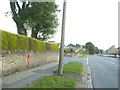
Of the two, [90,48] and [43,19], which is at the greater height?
[43,19]

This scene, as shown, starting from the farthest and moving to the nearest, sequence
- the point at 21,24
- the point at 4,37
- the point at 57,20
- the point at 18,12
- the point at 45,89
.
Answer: the point at 57,20, the point at 18,12, the point at 21,24, the point at 4,37, the point at 45,89

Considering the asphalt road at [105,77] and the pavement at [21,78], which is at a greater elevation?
the pavement at [21,78]

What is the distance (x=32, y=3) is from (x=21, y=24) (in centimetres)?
320

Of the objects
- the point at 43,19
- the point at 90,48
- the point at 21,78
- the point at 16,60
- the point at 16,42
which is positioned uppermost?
the point at 43,19

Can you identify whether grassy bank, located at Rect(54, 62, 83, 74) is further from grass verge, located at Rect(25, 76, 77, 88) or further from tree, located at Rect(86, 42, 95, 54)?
tree, located at Rect(86, 42, 95, 54)

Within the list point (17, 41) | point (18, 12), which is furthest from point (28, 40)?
point (18, 12)

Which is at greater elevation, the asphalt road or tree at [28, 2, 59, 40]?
tree at [28, 2, 59, 40]

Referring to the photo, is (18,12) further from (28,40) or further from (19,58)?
(19,58)

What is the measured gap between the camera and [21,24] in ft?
47.7

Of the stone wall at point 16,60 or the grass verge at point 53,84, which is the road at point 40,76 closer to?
the stone wall at point 16,60

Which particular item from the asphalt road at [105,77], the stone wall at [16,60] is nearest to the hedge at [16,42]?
the stone wall at [16,60]

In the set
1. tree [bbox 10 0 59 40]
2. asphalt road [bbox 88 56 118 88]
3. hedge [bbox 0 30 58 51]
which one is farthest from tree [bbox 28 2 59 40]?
asphalt road [bbox 88 56 118 88]

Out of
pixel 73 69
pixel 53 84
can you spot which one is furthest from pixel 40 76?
pixel 73 69

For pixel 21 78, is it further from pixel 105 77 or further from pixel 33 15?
pixel 33 15
